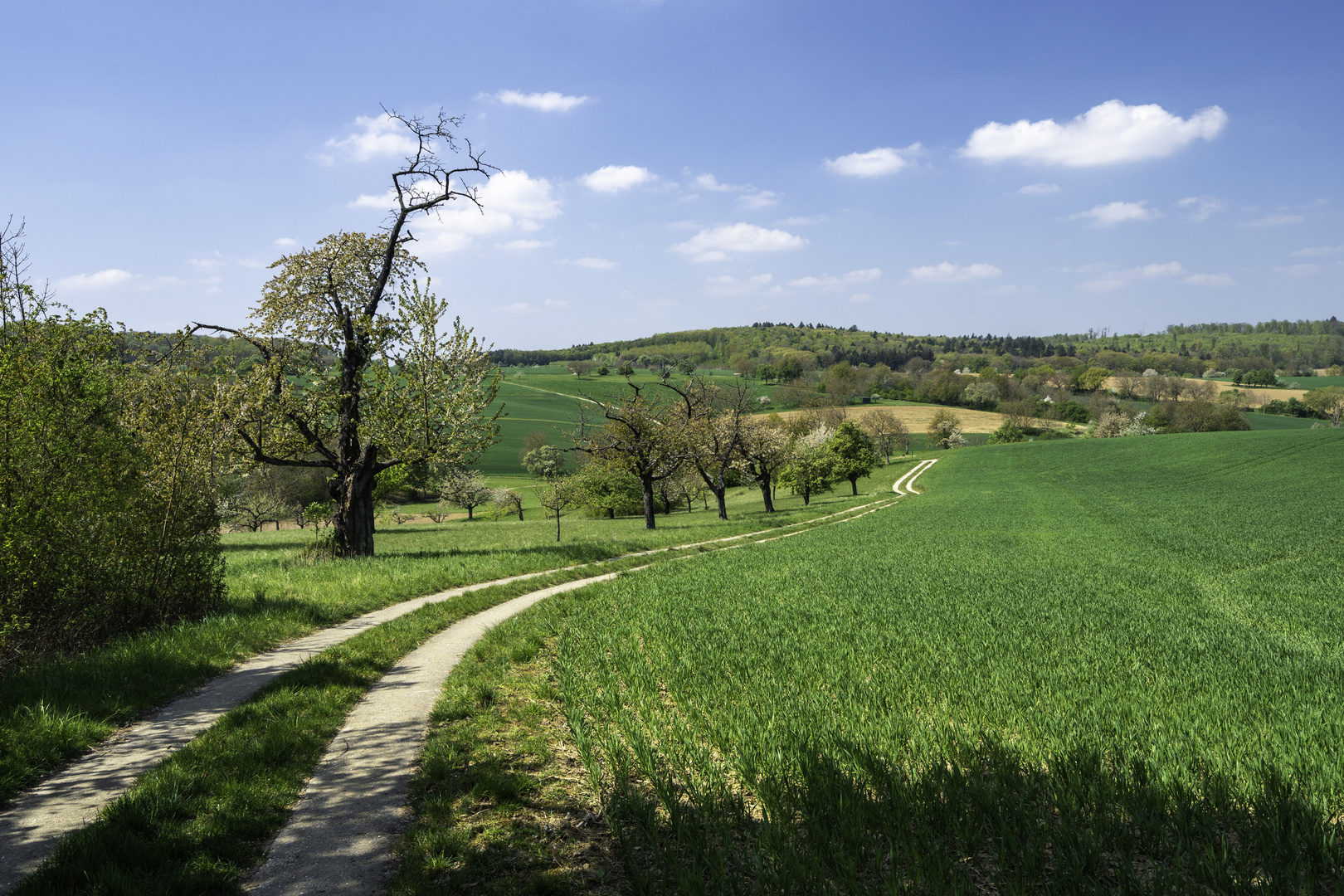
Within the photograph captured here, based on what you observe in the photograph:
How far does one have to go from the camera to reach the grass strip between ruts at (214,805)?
4.46 m

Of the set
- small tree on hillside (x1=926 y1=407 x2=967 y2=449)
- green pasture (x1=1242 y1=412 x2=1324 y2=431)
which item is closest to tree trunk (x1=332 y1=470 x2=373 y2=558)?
small tree on hillside (x1=926 y1=407 x2=967 y2=449)

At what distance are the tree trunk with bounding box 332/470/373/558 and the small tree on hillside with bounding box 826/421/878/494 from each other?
185ft

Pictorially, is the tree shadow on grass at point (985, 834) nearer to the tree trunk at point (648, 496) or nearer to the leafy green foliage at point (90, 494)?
the leafy green foliage at point (90, 494)

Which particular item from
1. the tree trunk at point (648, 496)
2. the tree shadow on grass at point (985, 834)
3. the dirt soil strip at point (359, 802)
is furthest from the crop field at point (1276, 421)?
the dirt soil strip at point (359, 802)

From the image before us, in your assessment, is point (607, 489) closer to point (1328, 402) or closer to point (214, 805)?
point (214, 805)

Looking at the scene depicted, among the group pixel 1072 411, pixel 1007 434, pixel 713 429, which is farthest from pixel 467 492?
pixel 1072 411

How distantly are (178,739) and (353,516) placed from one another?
14.1 m

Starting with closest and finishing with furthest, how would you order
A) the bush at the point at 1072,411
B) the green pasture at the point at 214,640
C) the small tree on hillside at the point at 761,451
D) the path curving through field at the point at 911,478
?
the green pasture at the point at 214,640
the small tree on hillside at the point at 761,451
the path curving through field at the point at 911,478
the bush at the point at 1072,411

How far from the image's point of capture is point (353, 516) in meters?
20.2

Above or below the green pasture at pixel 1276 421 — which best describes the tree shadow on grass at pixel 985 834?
above

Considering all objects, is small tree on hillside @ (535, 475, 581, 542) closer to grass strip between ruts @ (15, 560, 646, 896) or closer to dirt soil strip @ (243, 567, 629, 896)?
dirt soil strip @ (243, 567, 629, 896)

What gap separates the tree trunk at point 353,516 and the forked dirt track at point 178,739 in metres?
8.38

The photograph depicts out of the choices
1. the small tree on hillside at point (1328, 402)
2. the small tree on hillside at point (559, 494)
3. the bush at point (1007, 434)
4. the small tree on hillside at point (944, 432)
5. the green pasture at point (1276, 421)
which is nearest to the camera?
the small tree on hillside at point (559, 494)

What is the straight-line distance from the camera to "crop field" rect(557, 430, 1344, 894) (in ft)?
14.5
